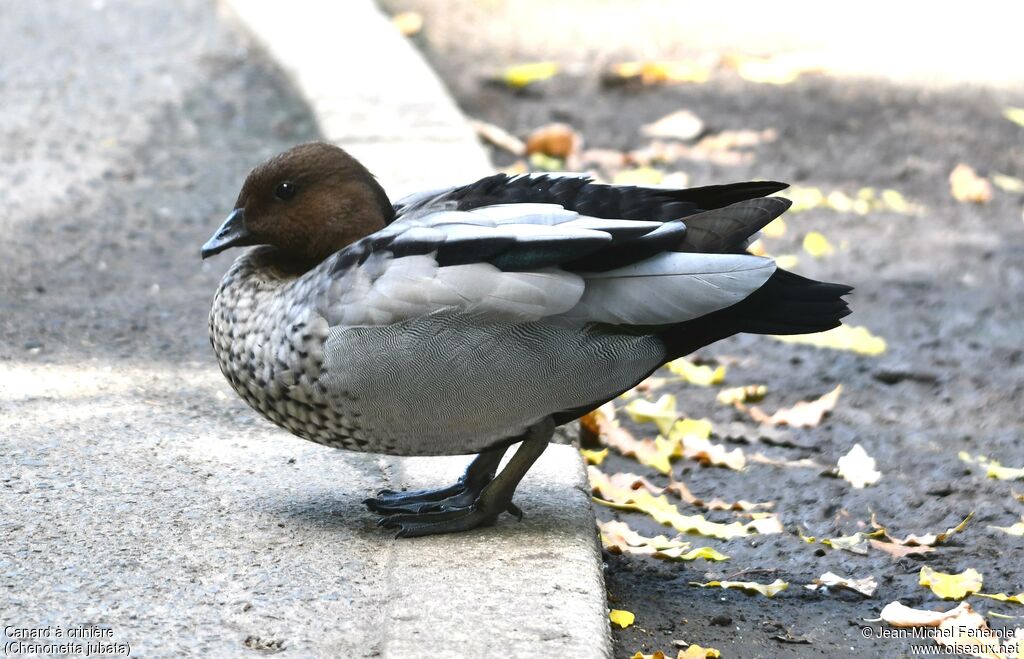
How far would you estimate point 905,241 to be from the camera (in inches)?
225

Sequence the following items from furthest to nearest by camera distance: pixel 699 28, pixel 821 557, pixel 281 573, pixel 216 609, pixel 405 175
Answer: pixel 699 28
pixel 405 175
pixel 821 557
pixel 281 573
pixel 216 609

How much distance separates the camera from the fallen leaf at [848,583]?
3.30 m

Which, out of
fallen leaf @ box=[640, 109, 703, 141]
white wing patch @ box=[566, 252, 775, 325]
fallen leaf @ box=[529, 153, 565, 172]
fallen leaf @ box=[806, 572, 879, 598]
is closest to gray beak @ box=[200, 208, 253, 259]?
white wing patch @ box=[566, 252, 775, 325]

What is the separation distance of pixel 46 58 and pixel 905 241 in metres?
4.58

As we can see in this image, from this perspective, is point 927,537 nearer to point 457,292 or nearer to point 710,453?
point 710,453

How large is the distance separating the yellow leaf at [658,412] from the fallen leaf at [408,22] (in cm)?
441

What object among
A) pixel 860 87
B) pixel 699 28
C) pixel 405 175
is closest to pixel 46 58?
pixel 405 175

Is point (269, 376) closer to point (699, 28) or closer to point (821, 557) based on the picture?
point (821, 557)

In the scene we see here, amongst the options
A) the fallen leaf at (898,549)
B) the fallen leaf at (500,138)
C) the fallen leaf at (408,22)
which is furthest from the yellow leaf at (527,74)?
the fallen leaf at (898,549)

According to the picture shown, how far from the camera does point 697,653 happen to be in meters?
2.90

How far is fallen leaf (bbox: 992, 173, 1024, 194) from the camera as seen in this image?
20.2 ft

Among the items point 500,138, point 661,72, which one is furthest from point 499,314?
point 661,72

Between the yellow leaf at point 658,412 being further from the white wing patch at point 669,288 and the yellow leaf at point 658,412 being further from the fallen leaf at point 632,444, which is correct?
the white wing patch at point 669,288

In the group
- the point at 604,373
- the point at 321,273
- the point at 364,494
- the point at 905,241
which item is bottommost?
the point at 905,241
